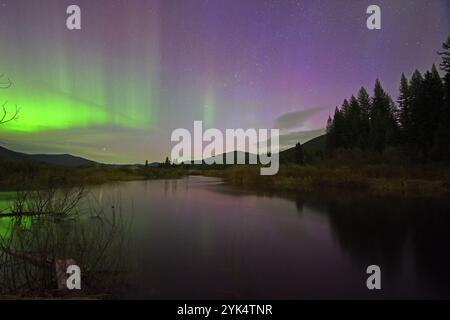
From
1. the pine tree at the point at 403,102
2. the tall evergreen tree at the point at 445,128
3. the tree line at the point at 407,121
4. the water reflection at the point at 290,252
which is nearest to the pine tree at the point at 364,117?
the tree line at the point at 407,121

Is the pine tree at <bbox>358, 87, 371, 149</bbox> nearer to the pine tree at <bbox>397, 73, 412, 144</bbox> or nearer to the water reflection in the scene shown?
the pine tree at <bbox>397, 73, 412, 144</bbox>

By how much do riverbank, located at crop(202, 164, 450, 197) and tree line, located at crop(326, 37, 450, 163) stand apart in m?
3.39

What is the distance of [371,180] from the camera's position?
24.8 metres

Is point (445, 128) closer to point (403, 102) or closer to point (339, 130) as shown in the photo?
point (403, 102)

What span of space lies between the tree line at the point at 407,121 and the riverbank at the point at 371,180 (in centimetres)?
339

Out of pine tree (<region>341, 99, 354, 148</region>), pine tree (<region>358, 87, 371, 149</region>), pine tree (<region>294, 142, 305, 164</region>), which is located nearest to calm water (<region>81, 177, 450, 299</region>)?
pine tree (<region>358, 87, 371, 149</region>)

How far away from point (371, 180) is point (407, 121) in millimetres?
13753

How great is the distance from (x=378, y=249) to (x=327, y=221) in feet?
14.9

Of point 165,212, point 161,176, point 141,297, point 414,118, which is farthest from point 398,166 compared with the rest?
point 161,176

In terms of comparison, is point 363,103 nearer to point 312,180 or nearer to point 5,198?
point 312,180

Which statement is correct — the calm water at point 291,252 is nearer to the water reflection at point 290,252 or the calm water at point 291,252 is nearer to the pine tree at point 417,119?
the water reflection at point 290,252

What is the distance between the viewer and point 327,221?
13695mm

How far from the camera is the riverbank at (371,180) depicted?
2145 centimetres

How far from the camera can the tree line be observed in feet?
88.3
